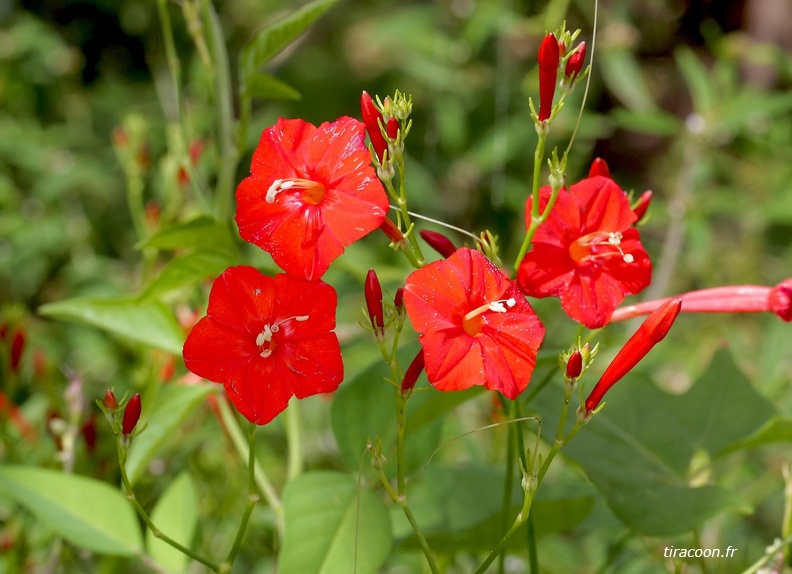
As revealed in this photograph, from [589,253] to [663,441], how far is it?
0.26 metres

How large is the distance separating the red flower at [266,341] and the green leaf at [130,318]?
0.97 feet

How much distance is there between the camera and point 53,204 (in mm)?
2146

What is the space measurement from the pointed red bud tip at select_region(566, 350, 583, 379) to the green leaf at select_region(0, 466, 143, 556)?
1.57 ft

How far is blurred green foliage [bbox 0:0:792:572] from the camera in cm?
141

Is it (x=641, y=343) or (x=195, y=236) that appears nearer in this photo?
(x=641, y=343)

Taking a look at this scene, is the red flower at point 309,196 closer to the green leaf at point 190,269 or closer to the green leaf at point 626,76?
the green leaf at point 190,269

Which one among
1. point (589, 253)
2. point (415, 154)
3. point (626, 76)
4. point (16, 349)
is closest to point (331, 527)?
point (589, 253)

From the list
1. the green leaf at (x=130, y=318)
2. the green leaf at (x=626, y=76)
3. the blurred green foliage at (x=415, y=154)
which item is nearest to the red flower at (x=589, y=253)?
the green leaf at (x=130, y=318)

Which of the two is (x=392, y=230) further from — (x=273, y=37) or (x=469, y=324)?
(x=273, y=37)

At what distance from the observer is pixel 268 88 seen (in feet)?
2.63

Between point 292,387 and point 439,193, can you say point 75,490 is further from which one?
point 439,193

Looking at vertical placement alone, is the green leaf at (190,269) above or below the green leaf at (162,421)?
above

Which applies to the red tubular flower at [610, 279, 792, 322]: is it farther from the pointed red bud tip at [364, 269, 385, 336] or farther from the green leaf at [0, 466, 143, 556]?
the green leaf at [0, 466, 143, 556]

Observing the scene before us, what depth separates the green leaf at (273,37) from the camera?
0.79 meters
